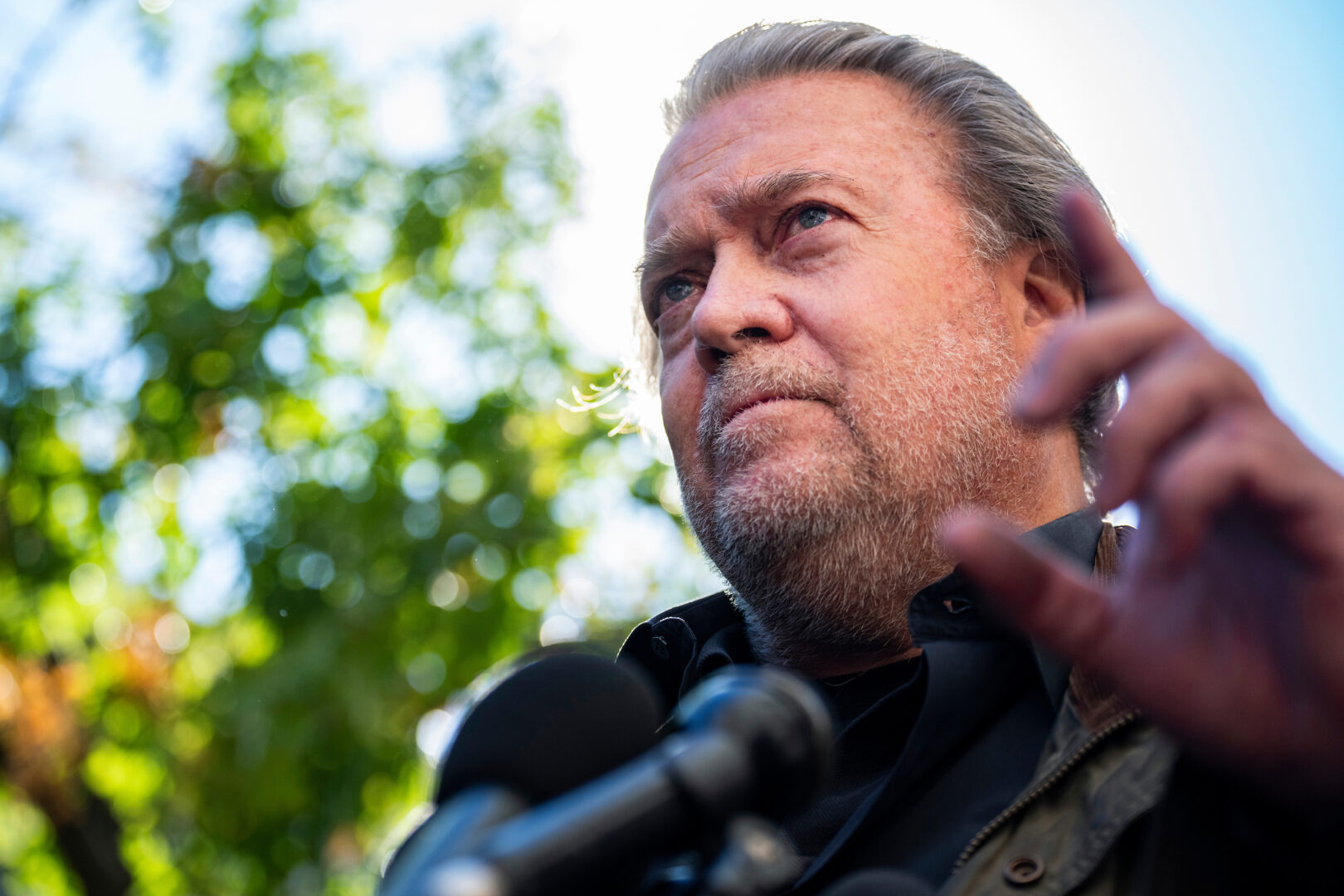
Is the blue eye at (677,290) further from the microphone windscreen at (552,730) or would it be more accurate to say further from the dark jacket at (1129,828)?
the microphone windscreen at (552,730)

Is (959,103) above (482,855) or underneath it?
above

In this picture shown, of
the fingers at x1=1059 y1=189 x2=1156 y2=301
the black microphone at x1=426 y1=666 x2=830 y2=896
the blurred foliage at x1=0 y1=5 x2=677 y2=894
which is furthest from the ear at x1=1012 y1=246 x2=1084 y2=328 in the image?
the blurred foliage at x1=0 y1=5 x2=677 y2=894

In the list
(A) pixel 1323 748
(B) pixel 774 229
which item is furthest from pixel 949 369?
(A) pixel 1323 748

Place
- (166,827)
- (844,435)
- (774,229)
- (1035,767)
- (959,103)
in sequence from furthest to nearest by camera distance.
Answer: (166,827)
(959,103)
(774,229)
(844,435)
(1035,767)

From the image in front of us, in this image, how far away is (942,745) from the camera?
1.89 m

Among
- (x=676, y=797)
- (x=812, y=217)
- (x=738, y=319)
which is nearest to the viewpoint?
(x=676, y=797)

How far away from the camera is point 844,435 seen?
7.77 ft

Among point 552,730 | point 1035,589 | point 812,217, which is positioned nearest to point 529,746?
point 552,730

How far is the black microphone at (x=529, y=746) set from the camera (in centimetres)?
107

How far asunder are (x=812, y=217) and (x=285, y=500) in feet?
20.4

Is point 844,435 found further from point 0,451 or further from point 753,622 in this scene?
point 0,451

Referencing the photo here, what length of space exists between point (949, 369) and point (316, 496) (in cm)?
632

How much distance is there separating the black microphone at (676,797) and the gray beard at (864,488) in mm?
1271

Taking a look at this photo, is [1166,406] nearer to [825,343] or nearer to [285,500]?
[825,343]
